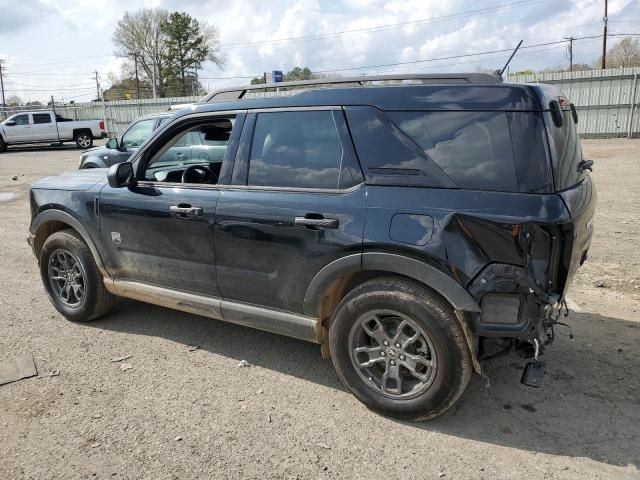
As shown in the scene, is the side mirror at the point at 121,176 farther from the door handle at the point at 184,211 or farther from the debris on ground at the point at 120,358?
the debris on ground at the point at 120,358

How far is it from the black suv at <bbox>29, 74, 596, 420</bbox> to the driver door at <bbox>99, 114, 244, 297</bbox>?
0.05 ft

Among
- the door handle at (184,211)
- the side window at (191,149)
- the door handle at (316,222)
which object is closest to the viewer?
the door handle at (316,222)

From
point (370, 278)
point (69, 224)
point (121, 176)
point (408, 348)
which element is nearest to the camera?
point (408, 348)

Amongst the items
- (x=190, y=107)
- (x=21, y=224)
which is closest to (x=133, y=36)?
(x=21, y=224)

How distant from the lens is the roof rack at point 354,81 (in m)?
2.99

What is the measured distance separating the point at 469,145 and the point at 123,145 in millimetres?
10024

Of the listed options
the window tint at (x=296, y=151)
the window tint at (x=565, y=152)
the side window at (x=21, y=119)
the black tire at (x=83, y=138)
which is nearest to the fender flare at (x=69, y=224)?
the window tint at (x=296, y=151)

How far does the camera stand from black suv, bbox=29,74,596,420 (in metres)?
2.72

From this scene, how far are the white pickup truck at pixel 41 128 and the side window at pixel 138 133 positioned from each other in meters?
16.2

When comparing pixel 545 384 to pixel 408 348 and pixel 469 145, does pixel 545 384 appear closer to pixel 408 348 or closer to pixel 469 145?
pixel 408 348

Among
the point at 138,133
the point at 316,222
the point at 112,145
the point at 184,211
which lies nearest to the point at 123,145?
the point at 112,145

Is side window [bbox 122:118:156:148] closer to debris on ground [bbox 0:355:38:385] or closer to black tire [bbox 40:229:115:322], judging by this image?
black tire [bbox 40:229:115:322]

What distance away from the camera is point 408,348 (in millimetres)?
3055

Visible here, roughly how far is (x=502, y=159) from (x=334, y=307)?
136 cm
